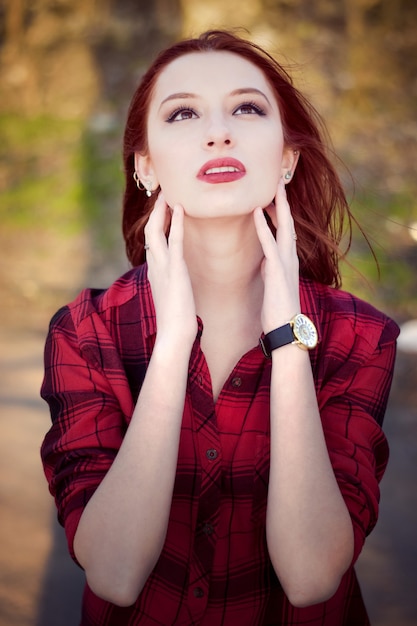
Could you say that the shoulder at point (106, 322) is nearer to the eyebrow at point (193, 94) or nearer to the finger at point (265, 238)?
the finger at point (265, 238)

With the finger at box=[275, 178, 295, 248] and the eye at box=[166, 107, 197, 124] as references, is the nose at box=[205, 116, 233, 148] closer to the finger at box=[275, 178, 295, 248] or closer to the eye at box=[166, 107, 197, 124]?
the eye at box=[166, 107, 197, 124]

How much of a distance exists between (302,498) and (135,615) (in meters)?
0.54

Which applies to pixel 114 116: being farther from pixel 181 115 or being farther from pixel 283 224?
pixel 283 224

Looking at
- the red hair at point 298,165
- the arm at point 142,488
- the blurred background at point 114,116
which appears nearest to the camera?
the arm at point 142,488

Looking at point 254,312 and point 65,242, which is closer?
point 254,312

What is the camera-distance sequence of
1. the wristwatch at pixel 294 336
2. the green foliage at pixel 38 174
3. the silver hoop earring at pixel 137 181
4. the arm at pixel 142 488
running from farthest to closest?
the green foliage at pixel 38 174 < the silver hoop earring at pixel 137 181 < the wristwatch at pixel 294 336 < the arm at pixel 142 488

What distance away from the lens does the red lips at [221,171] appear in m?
1.83

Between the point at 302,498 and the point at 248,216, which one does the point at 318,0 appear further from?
the point at 302,498

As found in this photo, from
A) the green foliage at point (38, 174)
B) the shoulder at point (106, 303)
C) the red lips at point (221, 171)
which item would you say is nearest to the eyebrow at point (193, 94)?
the red lips at point (221, 171)

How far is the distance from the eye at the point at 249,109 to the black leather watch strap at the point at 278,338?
665 millimetres

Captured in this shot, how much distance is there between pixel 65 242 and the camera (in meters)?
6.82

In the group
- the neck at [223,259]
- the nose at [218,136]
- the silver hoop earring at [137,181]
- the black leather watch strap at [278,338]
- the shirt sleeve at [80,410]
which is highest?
the silver hoop earring at [137,181]

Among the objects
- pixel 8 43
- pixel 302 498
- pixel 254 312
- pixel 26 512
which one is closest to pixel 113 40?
pixel 8 43

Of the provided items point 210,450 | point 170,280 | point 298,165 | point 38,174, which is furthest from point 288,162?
point 38,174
